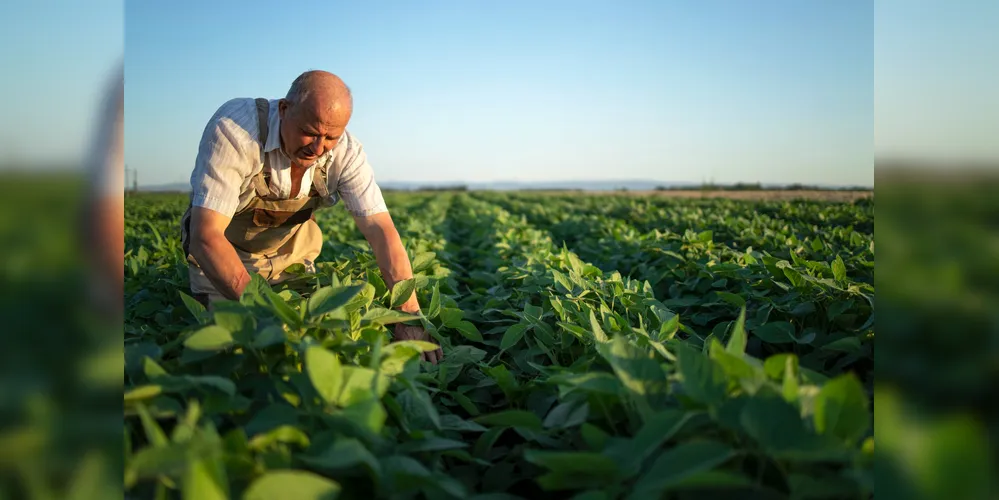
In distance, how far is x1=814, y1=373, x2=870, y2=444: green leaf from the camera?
41.7 inches

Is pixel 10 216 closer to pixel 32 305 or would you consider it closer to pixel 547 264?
pixel 32 305

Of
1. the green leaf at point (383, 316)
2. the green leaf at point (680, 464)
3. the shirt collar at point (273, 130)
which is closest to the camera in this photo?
the green leaf at point (680, 464)

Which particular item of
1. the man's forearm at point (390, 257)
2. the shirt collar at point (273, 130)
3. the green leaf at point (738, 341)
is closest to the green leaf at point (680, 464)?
the green leaf at point (738, 341)

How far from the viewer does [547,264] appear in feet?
12.8

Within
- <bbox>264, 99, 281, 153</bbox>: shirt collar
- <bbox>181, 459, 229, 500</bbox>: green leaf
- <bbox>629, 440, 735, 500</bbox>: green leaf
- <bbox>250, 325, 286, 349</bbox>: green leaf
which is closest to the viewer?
<bbox>181, 459, 229, 500</bbox>: green leaf

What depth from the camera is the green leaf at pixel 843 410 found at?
3.48 ft

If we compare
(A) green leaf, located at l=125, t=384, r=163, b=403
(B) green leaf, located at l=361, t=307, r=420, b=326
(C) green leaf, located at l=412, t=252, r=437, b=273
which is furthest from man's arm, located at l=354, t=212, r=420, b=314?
(A) green leaf, located at l=125, t=384, r=163, b=403

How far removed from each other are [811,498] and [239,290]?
208 cm

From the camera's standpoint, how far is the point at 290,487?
3.28 ft

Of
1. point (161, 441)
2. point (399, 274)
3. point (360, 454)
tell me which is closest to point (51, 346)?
point (161, 441)

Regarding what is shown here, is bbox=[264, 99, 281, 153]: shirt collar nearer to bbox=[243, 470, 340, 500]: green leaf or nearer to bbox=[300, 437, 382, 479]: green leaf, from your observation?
bbox=[300, 437, 382, 479]: green leaf

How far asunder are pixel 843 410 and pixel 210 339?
1.25 m

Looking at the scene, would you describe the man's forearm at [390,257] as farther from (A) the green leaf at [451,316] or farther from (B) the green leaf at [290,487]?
(B) the green leaf at [290,487]

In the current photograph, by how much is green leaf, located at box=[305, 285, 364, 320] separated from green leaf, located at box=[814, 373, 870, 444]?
3.45 feet
